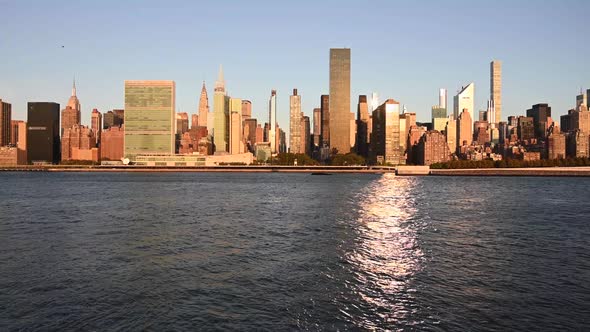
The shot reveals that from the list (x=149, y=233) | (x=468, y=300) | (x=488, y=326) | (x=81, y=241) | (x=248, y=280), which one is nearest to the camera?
(x=488, y=326)

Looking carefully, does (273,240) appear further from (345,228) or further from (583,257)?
(583,257)

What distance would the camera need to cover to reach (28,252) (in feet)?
115

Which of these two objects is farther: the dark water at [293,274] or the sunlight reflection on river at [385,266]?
the sunlight reflection on river at [385,266]

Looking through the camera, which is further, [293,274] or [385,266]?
[385,266]

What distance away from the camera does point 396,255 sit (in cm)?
3438

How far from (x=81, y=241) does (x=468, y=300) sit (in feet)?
108

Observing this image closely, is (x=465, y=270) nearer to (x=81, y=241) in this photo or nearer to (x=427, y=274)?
(x=427, y=274)

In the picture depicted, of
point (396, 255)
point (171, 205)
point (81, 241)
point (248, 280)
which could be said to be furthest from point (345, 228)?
point (171, 205)

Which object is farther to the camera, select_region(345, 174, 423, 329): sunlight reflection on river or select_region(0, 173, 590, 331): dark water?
select_region(345, 174, 423, 329): sunlight reflection on river

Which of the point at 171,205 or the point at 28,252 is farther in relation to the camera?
the point at 171,205

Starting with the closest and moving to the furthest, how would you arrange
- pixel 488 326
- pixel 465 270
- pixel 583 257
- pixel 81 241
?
pixel 488 326 < pixel 465 270 < pixel 583 257 < pixel 81 241

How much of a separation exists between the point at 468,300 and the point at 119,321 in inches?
680

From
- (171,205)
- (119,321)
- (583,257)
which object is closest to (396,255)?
(583,257)

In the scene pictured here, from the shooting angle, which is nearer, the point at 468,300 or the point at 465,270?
the point at 468,300
